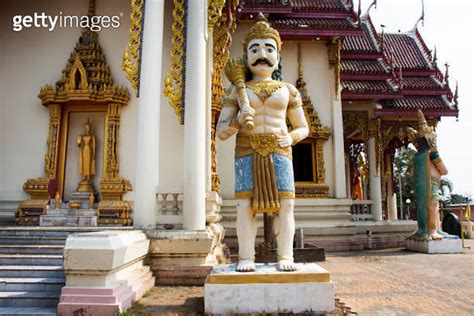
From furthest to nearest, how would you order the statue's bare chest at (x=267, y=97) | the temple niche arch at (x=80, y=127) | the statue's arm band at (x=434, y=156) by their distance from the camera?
the statue's arm band at (x=434, y=156), the temple niche arch at (x=80, y=127), the statue's bare chest at (x=267, y=97)

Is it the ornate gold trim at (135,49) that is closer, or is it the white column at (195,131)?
the white column at (195,131)

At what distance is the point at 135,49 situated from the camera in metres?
6.04

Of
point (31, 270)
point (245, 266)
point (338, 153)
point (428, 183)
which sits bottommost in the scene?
point (31, 270)

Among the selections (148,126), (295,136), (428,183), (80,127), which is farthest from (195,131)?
(428,183)

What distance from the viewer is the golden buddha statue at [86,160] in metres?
7.21

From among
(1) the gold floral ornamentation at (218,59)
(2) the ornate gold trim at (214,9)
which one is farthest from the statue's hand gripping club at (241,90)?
(1) the gold floral ornamentation at (218,59)

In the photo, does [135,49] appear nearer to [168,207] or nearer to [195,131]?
[195,131]

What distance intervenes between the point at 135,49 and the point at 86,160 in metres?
2.41

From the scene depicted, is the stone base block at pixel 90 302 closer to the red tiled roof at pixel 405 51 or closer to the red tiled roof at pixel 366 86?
the red tiled roof at pixel 366 86

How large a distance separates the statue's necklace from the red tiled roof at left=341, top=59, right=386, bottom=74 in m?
8.68

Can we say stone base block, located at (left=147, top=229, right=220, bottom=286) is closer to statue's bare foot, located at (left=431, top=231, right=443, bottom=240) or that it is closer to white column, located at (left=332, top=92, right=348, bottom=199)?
white column, located at (left=332, top=92, right=348, bottom=199)

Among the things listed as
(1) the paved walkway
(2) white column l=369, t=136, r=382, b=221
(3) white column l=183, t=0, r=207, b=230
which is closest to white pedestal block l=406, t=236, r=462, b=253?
A: (1) the paved walkway

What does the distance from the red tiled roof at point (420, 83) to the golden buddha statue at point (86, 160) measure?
10.7 m

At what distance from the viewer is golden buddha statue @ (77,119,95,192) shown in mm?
7207
